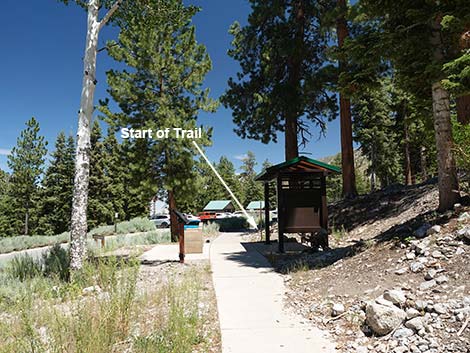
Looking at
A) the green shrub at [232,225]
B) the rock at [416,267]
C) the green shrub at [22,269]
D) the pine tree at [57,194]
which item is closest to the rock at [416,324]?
the rock at [416,267]

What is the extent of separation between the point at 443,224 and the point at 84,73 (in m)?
7.39

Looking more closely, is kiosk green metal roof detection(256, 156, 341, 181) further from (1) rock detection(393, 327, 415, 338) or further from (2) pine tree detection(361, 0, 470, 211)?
(1) rock detection(393, 327, 415, 338)

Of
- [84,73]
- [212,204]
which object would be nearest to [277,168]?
[84,73]

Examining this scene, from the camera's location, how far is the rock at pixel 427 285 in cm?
364

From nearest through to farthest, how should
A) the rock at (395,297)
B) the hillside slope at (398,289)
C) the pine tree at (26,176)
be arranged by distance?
the hillside slope at (398,289) → the rock at (395,297) → the pine tree at (26,176)

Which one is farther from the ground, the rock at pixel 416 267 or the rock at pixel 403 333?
the rock at pixel 416 267

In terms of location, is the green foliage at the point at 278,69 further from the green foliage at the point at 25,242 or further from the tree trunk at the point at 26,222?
the tree trunk at the point at 26,222

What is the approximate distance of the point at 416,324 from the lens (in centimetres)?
307

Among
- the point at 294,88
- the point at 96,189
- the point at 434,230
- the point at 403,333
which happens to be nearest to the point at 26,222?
the point at 96,189

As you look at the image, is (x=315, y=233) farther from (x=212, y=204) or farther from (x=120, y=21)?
(x=212, y=204)

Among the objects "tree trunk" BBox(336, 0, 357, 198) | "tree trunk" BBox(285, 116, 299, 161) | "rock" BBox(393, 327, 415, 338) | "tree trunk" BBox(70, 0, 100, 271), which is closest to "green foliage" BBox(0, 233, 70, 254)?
"tree trunk" BBox(70, 0, 100, 271)

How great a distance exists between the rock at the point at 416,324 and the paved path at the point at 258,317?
0.78 metres

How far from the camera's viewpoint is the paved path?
10.7 feet

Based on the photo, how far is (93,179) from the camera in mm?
29594
